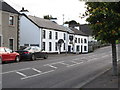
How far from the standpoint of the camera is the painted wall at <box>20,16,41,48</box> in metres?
43.0

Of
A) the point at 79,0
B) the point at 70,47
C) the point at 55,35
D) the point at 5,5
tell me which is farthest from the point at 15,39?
the point at 70,47

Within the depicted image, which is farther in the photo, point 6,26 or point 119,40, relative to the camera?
point 6,26

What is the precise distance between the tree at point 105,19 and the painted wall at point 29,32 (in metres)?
32.2

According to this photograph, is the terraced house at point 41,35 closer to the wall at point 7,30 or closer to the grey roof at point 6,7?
the grey roof at point 6,7

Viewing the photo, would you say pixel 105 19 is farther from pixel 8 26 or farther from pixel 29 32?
pixel 29 32

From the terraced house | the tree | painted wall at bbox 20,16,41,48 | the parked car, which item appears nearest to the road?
the tree

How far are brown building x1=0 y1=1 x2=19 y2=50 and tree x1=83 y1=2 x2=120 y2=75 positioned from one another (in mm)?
20208

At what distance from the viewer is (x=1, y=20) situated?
29.1 m

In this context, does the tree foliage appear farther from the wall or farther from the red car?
the wall

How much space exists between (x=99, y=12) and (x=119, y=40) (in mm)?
2013

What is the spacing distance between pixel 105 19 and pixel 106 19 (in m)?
0.05

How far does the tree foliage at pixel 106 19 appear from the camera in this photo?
10.3 m

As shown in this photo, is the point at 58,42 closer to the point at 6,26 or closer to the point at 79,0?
the point at 6,26

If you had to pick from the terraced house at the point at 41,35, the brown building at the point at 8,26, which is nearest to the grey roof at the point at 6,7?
the brown building at the point at 8,26
